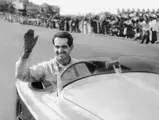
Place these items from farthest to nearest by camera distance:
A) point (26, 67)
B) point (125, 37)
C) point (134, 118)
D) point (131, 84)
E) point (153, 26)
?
point (125, 37) → point (153, 26) → point (26, 67) → point (131, 84) → point (134, 118)

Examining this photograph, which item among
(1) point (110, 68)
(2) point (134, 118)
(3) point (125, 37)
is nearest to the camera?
(2) point (134, 118)

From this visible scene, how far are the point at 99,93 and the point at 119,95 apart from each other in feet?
0.68

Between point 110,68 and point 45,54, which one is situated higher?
point 110,68

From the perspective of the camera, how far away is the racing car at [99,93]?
2.79 meters

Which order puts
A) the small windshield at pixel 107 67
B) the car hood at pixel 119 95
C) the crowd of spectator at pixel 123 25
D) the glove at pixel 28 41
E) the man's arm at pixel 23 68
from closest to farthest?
the car hood at pixel 119 95 → the small windshield at pixel 107 67 → the glove at pixel 28 41 → the man's arm at pixel 23 68 → the crowd of spectator at pixel 123 25

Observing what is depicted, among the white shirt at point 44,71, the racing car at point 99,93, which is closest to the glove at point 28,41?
the white shirt at point 44,71

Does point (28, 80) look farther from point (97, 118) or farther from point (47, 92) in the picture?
point (97, 118)

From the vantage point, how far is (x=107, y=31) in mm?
24094

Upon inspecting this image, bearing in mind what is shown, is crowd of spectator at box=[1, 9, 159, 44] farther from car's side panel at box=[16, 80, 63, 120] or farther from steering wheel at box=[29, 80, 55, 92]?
car's side panel at box=[16, 80, 63, 120]

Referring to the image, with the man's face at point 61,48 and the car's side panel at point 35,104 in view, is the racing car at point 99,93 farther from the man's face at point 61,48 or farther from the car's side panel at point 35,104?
the man's face at point 61,48

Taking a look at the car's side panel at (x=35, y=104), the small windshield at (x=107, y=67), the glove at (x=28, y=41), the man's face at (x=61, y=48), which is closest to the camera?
the car's side panel at (x=35, y=104)

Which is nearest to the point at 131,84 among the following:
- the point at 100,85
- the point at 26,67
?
the point at 100,85

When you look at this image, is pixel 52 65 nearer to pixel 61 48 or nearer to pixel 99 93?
pixel 61 48

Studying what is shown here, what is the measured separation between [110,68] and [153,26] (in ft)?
51.2
